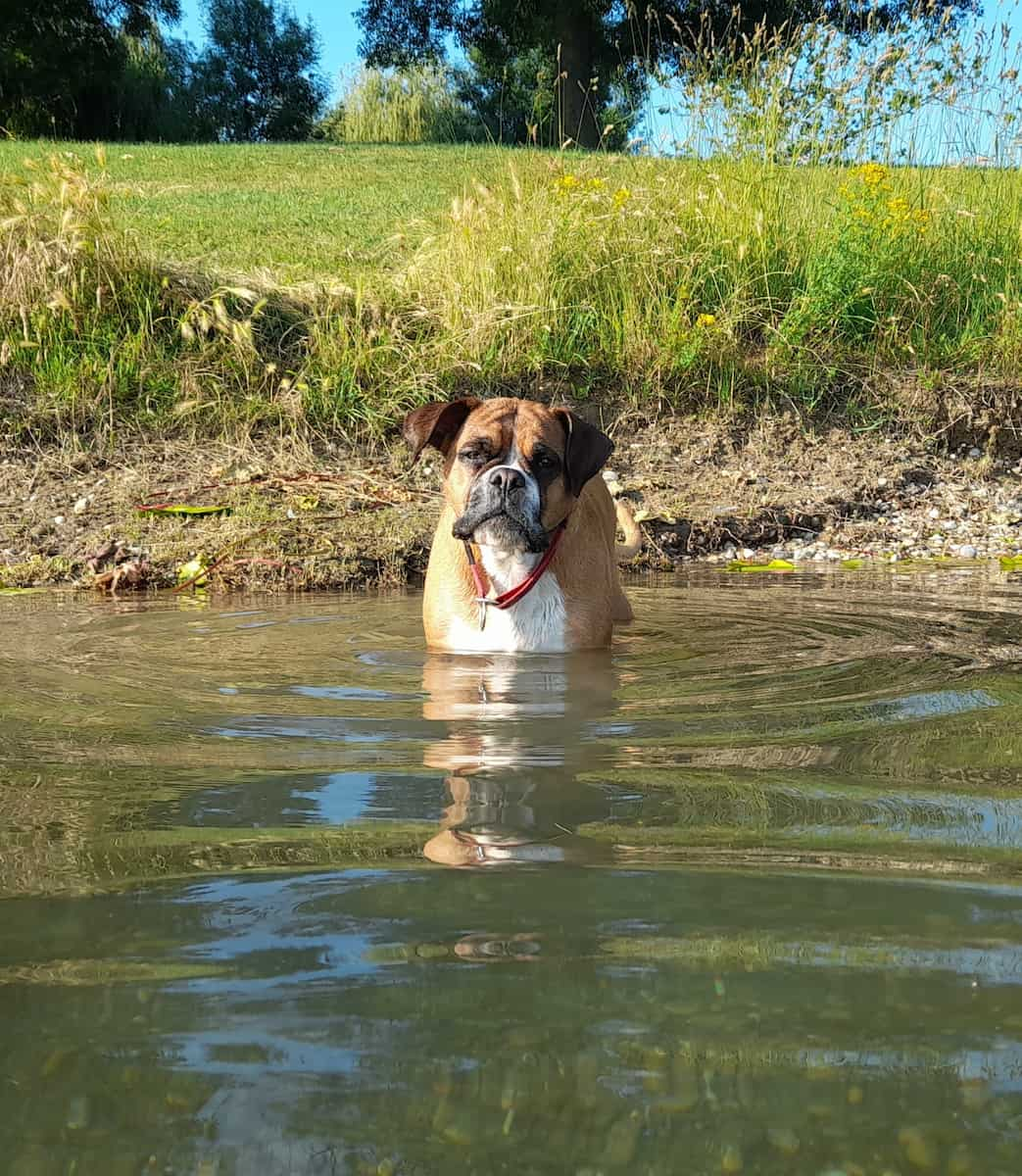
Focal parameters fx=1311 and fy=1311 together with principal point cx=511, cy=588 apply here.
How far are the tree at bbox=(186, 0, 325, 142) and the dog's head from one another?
3996 cm

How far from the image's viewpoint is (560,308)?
9.87 meters

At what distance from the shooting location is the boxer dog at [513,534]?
5.11 metres

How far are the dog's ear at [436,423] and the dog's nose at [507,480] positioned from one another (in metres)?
0.41

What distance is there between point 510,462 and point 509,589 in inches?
21.3

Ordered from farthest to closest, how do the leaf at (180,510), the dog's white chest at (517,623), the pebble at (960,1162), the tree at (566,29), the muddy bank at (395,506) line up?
the tree at (566,29) < the leaf at (180,510) < the muddy bank at (395,506) < the dog's white chest at (517,623) < the pebble at (960,1162)

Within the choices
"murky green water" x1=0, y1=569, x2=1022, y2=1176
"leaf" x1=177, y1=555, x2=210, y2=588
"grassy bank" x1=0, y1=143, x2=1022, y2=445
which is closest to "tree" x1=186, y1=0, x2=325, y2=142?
"grassy bank" x1=0, y1=143, x2=1022, y2=445

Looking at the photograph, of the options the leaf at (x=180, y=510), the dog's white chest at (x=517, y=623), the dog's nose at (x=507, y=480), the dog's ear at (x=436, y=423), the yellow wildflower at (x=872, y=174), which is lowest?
the dog's white chest at (x=517, y=623)

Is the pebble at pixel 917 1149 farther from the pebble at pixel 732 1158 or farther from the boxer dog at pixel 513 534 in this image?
the boxer dog at pixel 513 534

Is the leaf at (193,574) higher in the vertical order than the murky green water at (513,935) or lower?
higher

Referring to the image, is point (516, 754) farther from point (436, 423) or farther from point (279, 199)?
point (279, 199)

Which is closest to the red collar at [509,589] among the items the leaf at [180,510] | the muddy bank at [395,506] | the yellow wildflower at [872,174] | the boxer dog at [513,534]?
the boxer dog at [513,534]

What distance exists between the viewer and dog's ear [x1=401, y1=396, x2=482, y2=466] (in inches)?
213

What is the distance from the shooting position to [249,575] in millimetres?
7348

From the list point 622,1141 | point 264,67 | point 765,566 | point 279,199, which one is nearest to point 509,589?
point 765,566
